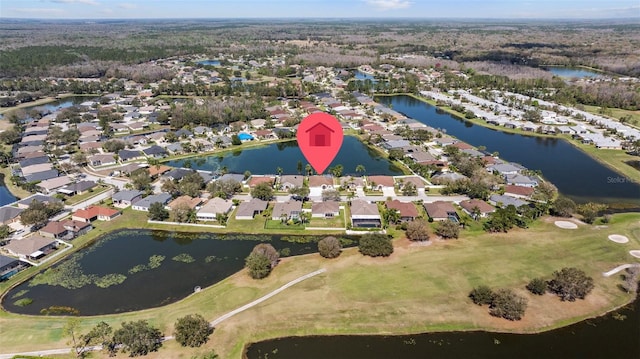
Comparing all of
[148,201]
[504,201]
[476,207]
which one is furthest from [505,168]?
[148,201]

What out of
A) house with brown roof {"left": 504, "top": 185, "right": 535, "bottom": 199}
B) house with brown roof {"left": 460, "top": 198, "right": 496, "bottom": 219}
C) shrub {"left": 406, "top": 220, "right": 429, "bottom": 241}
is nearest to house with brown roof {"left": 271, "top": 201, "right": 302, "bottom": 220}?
shrub {"left": 406, "top": 220, "right": 429, "bottom": 241}

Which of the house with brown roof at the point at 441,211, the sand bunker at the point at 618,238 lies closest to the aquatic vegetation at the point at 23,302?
the house with brown roof at the point at 441,211

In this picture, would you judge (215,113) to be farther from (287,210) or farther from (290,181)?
(287,210)

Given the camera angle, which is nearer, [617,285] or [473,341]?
[473,341]

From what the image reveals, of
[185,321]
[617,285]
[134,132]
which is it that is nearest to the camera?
[185,321]

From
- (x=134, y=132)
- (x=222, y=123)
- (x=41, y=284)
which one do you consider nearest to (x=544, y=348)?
(x=41, y=284)

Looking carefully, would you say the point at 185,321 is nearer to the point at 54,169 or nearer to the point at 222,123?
the point at 54,169
